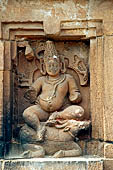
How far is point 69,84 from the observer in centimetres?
863

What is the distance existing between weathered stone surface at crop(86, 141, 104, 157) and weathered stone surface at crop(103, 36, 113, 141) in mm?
213

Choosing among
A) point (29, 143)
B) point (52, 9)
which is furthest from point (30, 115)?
point (52, 9)

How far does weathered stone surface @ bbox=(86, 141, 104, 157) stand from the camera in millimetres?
8305

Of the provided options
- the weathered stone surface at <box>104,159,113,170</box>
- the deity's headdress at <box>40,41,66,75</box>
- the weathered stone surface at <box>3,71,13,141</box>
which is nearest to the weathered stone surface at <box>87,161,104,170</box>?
the weathered stone surface at <box>104,159,113,170</box>

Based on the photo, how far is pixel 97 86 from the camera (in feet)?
27.6

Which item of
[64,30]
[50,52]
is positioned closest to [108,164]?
[50,52]

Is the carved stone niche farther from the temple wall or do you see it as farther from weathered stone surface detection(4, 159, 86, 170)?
weathered stone surface detection(4, 159, 86, 170)

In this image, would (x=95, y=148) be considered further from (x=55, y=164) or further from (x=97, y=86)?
→ (x=97, y=86)

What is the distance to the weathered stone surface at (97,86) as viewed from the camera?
8344 mm

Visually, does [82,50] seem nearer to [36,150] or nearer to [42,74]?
[42,74]

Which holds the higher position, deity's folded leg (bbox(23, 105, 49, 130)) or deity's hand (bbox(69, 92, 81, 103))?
deity's hand (bbox(69, 92, 81, 103))

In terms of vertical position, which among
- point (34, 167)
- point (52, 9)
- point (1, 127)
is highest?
point (52, 9)

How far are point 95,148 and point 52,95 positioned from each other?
104 centimetres

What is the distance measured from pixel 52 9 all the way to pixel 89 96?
1.47m
